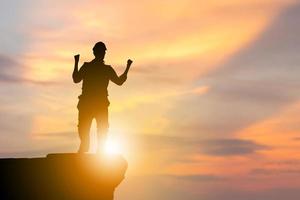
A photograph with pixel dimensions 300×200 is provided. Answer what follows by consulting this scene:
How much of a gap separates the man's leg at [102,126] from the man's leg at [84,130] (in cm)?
28

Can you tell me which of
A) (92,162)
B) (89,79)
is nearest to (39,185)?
(92,162)

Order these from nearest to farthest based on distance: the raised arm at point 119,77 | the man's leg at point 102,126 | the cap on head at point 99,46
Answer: the cap on head at point 99,46 < the man's leg at point 102,126 < the raised arm at point 119,77

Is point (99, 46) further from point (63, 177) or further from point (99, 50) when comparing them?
point (63, 177)

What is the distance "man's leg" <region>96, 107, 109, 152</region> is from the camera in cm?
1838

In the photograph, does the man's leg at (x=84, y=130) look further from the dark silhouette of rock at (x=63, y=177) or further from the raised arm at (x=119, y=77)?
the raised arm at (x=119, y=77)

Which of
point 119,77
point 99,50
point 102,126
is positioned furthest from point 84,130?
point 99,50

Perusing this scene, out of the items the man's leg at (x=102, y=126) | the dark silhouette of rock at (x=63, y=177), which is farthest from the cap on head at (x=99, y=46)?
the dark silhouette of rock at (x=63, y=177)

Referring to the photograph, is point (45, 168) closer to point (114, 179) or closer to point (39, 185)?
point (39, 185)

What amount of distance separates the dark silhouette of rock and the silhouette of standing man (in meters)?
0.46

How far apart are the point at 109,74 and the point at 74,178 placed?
123 inches

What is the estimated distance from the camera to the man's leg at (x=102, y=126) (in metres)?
18.4

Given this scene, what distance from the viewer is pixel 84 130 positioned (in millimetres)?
18453

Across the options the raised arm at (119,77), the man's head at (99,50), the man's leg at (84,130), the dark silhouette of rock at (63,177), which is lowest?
the dark silhouette of rock at (63,177)

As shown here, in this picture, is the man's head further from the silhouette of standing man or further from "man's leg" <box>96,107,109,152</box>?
"man's leg" <box>96,107,109,152</box>
